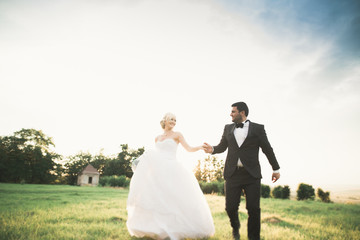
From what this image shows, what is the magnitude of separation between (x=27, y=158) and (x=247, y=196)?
5753 cm

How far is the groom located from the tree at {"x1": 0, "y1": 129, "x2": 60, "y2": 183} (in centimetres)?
5202

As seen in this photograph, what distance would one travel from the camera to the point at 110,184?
1601 inches

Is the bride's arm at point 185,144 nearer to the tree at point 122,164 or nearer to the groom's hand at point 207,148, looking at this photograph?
the groom's hand at point 207,148

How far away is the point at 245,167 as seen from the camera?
13.2ft

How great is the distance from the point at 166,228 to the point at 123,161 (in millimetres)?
62869

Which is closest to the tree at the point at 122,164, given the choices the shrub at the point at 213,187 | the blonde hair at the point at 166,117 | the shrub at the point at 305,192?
the shrub at the point at 213,187

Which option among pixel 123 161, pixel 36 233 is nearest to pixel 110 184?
pixel 123 161

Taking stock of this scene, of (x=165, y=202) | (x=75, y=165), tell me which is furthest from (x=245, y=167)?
(x=75, y=165)

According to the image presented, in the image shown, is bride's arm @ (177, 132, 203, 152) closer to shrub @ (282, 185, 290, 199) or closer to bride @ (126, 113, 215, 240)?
bride @ (126, 113, 215, 240)

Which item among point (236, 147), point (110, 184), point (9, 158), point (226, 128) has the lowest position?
point (110, 184)

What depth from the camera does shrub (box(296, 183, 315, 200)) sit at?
736 inches

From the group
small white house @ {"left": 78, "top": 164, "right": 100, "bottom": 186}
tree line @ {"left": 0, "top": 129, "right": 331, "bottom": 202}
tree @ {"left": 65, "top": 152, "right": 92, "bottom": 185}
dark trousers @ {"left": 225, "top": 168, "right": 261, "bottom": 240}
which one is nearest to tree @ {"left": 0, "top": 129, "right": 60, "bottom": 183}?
tree line @ {"left": 0, "top": 129, "right": 331, "bottom": 202}

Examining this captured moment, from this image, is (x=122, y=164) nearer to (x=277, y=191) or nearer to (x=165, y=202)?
(x=277, y=191)

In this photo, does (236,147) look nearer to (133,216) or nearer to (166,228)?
(166,228)
